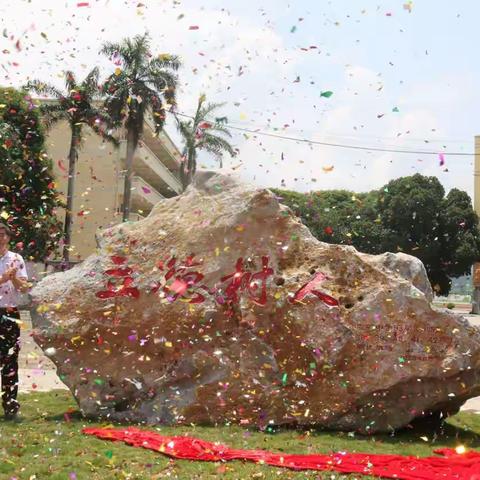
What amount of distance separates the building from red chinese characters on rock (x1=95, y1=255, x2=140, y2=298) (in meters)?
29.1

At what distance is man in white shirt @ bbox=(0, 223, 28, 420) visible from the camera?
7.51 m

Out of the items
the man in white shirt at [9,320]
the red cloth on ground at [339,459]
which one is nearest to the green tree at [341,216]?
the man in white shirt at [9,320]

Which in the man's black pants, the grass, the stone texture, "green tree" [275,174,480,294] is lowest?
the grass

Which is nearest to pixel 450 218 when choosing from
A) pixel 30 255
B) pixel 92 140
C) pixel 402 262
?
pixel 92 140

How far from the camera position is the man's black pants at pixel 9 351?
755 cm

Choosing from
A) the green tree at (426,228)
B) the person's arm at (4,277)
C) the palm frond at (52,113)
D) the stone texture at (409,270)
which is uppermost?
the palm frond at (52,113)

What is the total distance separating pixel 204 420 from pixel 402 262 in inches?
185

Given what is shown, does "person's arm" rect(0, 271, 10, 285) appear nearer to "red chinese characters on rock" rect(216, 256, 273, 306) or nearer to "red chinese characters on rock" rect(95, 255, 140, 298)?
"red chinese characters on rock" rect(95, 255, 140, 298)

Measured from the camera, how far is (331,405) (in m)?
7.70

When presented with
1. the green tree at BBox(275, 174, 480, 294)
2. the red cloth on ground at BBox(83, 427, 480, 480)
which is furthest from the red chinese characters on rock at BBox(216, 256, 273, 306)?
the green tree at BBox(275, 174, 480, 294)

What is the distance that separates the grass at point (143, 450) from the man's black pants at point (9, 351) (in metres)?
0.35

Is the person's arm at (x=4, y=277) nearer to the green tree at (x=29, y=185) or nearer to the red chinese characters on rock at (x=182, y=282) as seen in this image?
the red chinese characters on rock at (x=182, y=282)

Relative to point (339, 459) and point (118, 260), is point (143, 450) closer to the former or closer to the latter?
point (339, 459)

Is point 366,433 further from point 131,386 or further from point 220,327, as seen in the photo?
point 131,386
